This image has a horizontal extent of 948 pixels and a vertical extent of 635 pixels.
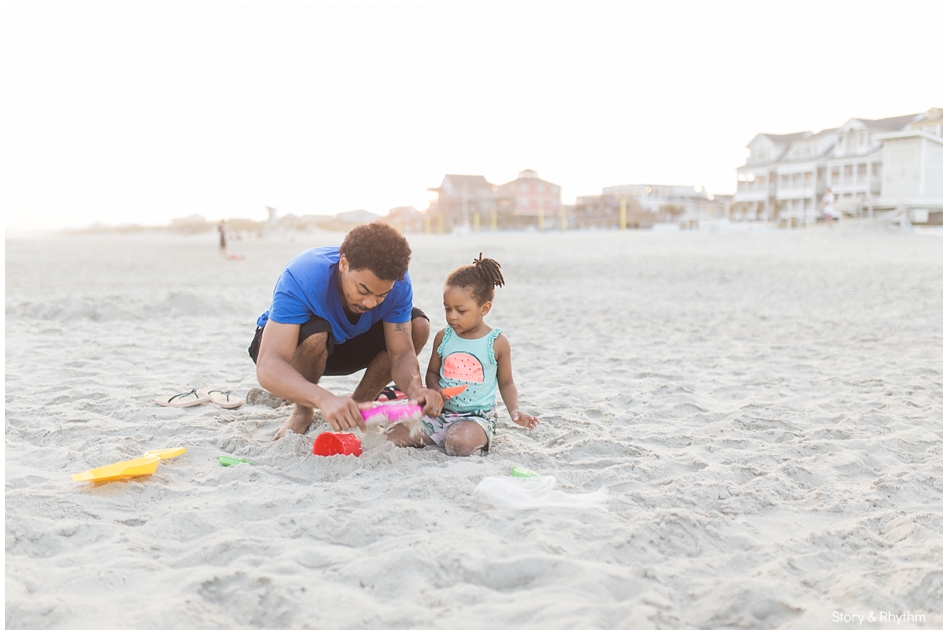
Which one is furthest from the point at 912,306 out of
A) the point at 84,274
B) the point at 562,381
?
the point at 84,274

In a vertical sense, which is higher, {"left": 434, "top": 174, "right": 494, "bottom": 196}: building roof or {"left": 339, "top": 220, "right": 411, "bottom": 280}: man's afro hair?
{"left": 434, "top": 174, "right": 494, "bottom": 196}: building roof

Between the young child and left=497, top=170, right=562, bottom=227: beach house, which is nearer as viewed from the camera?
the young child

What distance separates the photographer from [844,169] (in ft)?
105

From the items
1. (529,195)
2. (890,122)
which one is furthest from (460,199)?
(890,122)

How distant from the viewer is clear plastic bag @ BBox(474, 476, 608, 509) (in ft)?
7.72

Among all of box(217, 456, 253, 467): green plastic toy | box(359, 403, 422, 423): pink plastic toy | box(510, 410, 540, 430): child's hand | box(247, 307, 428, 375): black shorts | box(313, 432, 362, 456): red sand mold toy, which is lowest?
box(217, 456, 253, 467): green plastic toy

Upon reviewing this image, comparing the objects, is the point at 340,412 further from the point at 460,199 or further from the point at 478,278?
the point at 460,199

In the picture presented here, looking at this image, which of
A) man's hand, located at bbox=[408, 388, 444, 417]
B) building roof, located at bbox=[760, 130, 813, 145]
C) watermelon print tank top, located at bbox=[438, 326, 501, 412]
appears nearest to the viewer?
man's hand, located at bbox=[408, 388, 444, 417]

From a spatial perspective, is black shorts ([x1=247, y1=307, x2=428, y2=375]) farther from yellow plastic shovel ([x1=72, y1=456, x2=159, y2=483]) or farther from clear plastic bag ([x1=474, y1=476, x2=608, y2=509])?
clear plastic bag ([x1=474, y1=476, x2=608, y2=509])

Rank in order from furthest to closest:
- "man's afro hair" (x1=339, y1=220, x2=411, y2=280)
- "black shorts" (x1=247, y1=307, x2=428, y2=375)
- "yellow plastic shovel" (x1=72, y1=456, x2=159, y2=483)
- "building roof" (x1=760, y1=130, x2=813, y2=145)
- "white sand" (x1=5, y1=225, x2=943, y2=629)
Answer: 1. "building roof" (x1=760, y1=130, x2=813, y2=145)
2. "black shorts" (x1=247, y1=307, x2=428, y2=375)
3. "man's afro hair" (x1=339, y1=220, x2=411, y2=280)
4. "yellow plastic shovel" (x1=72, y1=456, x2=159, y2=483)
5. "white sand" (x1=5, y1=225, x2=943, y2=629)

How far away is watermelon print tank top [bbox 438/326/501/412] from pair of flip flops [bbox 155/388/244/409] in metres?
1.35

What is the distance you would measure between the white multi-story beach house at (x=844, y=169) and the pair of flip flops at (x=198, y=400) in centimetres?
2760

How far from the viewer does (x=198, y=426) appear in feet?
10.9

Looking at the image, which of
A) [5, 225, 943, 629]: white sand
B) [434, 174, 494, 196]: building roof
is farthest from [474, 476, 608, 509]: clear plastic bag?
[434, 174, 494, 196]: building roof
